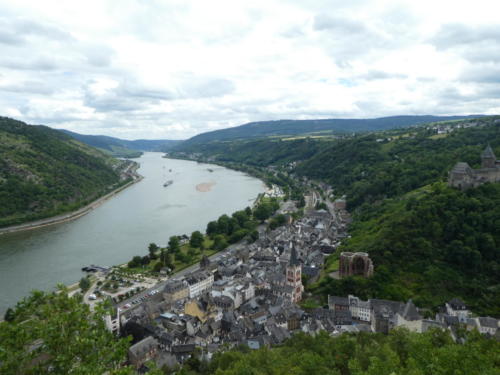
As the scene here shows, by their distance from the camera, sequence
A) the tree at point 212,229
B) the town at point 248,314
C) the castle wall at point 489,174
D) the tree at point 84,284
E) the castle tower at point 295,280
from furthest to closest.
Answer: the tree at point 212,229 < the castle wall at point 489,174 < the tree at point 84,284 < the castle tower at point 295,280 < the town at point 248,314

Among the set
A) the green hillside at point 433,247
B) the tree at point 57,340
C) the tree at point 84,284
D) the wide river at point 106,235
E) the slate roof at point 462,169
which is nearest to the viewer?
the tree at point 57,340

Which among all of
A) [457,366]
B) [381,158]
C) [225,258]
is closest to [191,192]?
[381,158]

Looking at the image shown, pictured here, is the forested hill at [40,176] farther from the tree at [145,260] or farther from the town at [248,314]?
the town at [248,314]

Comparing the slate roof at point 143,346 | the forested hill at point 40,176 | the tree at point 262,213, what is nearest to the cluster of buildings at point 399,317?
the slate roof at point 143,346

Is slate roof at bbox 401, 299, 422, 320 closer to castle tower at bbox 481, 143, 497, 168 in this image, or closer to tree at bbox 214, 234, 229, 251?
tree at bbox 214, 234, 229, 251

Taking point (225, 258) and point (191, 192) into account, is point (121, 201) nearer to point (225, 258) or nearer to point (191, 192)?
point (191, 192)

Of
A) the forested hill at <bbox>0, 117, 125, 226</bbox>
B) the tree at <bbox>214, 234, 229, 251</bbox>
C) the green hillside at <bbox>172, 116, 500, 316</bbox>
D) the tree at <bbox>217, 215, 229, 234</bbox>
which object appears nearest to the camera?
the green hillside at <bbox>172, 116, 500, 316</bbox>

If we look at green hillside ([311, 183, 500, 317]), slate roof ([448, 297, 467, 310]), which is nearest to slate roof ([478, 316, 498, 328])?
slate roof ([448, 297, 467, 310])
